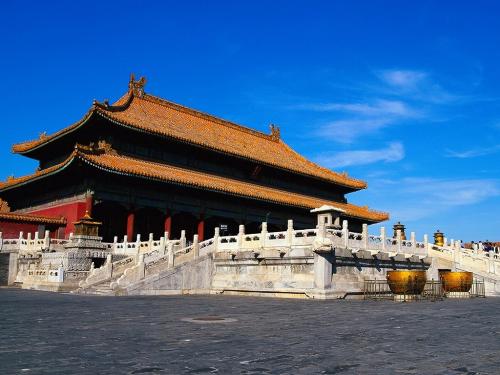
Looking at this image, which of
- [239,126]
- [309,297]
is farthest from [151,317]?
[239,126]

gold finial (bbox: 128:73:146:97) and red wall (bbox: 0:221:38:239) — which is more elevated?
gold finial (bbox: 128:73:146:97)

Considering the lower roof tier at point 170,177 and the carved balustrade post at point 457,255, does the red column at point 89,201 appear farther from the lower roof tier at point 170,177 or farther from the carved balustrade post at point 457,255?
the carved balustrade post at point 457,255

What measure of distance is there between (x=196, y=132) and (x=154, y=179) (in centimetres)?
954

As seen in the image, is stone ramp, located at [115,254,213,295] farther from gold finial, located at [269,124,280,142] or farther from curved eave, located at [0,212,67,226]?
gold finial, located at [269,124,280,142]

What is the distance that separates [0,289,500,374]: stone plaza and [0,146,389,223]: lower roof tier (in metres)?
15.0

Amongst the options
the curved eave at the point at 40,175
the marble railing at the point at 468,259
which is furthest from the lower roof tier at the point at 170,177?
the marble railing at the point at 468,259

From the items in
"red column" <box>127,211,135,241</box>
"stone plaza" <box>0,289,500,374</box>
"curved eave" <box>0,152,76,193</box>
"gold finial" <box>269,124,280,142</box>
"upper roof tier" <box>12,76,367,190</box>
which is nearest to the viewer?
"stone plaza" <box>0,289,500,374</box>

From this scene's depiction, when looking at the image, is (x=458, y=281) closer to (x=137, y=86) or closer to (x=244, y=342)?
(x=244, y=342)

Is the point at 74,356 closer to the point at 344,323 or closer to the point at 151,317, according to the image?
the point at 151,317

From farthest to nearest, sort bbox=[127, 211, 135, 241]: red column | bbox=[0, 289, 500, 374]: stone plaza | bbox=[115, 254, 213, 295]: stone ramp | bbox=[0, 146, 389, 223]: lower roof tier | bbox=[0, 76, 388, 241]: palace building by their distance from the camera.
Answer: bbox=[0, 76, 388, 241]: palace building < bbox=[127, 211, 135, 241]: red column < bbox=[0, 146, 389, 223]: lower roof tier < bbox=[115, 254, 213, 295]: stone ramp < bbox=[0, 289, 500, 374]: stone plaza

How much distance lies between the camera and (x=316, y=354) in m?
7.05

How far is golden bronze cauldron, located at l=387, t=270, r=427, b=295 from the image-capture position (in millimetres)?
18844

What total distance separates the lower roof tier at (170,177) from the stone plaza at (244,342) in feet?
49.2

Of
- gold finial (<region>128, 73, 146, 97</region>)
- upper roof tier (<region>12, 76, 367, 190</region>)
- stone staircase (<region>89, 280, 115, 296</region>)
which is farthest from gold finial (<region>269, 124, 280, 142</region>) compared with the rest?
stone staircase (<region>89, 280, 115, 296</region>)
